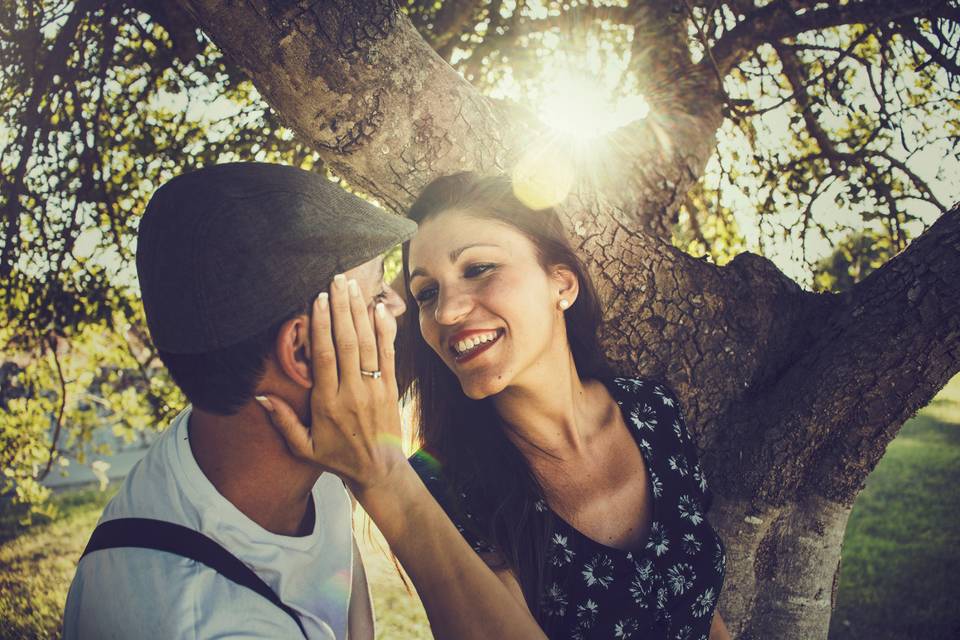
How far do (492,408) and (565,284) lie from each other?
702mm

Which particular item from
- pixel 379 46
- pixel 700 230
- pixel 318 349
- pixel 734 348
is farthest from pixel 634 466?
pixel 700 230

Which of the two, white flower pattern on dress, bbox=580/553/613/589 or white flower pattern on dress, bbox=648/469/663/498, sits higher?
white flower pattern on dress, bbox=648/469/663/498

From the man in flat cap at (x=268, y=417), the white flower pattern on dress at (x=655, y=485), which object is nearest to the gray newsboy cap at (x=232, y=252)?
the man in flat cap at (x=268, y=417)

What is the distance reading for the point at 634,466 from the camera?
2.75 m

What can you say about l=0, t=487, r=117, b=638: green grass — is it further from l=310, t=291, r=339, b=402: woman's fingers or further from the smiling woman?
l=310, t=291, r=339, b=402: woman's fingers

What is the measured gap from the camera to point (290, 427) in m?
1.81

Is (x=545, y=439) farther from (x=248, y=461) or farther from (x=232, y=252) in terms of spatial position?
(x=232, y=252)

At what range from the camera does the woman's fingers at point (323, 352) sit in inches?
68.6

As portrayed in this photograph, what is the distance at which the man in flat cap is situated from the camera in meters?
1.57

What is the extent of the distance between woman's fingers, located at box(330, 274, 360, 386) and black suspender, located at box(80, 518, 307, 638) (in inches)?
21.8

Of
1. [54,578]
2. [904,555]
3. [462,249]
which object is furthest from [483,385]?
[54,578]

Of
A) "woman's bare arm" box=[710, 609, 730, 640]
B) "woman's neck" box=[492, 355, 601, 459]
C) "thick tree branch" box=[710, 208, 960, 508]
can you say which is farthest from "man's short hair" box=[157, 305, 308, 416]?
"woman's bare arm" box=[710, 609, 730, 640]

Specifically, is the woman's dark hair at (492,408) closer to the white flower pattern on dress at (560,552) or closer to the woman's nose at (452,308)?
the white flower pattern on dress at (560,552)

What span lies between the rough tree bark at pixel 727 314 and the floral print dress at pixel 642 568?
0.35 m
